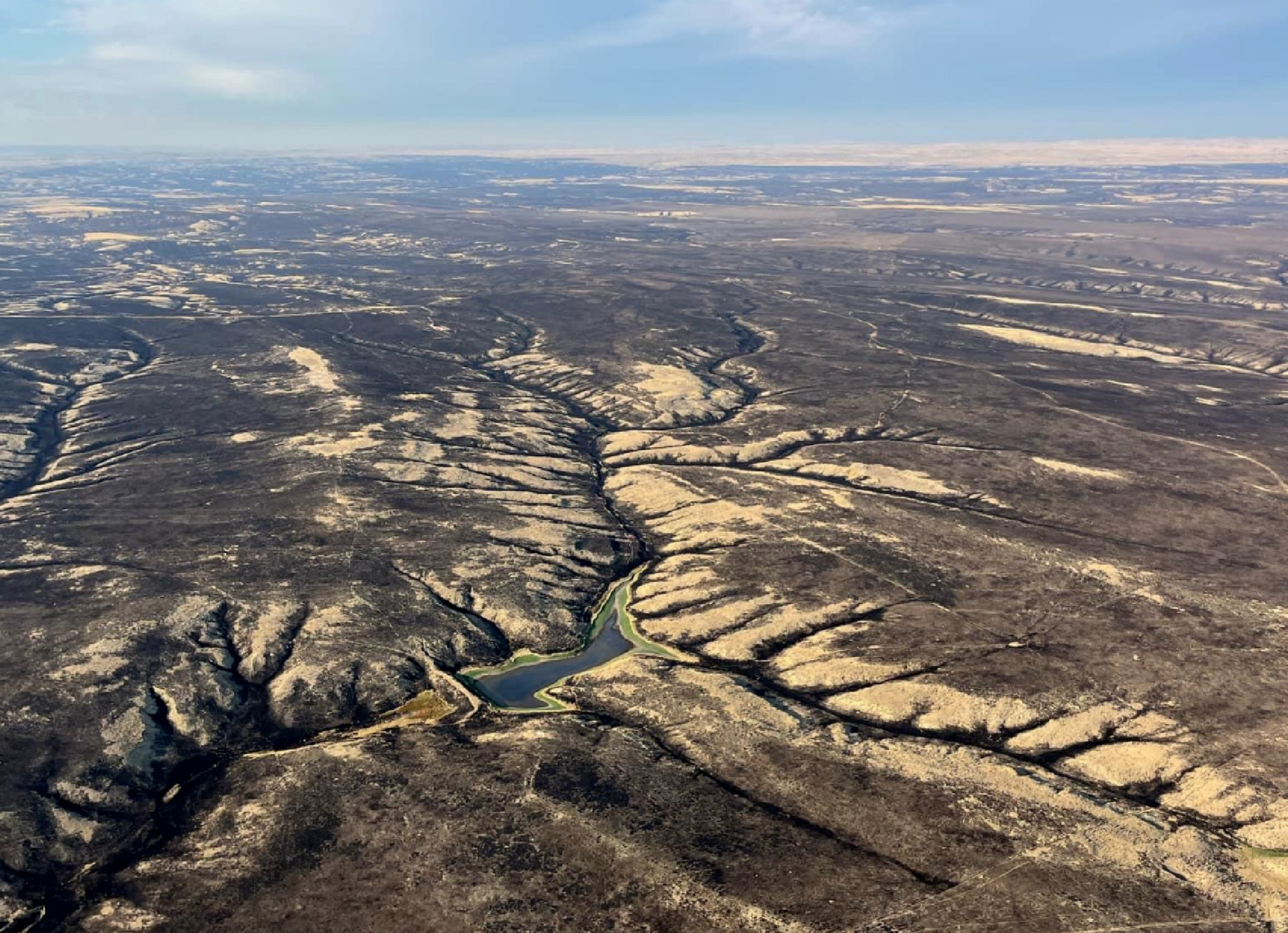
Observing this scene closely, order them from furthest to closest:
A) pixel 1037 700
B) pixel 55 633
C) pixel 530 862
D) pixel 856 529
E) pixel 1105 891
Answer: pixel 856 529 < pixel 55 633 < pixel 1037 700 < pixel 530 862 < pixel 1105 891

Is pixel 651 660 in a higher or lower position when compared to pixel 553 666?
higher

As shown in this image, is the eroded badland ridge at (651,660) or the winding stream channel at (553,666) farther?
the winding stream channel at (553,666)

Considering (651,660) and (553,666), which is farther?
(553,666)

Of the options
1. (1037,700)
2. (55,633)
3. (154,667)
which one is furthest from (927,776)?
(55,633)

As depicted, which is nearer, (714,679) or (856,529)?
(714,679)

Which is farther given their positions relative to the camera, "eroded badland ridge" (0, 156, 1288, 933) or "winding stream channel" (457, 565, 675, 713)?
"winding stream channel" (457, 565, 675, 713)

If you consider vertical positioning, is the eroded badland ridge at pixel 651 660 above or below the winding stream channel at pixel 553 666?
above

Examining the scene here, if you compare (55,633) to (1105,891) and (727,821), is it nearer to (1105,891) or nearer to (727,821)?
(727,821)

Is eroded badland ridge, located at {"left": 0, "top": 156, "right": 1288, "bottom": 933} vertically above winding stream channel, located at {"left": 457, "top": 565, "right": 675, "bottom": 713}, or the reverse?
eroded badland ridge, located at {"left": 0, "top": 156, "right": 1288, "bottom": 933}
